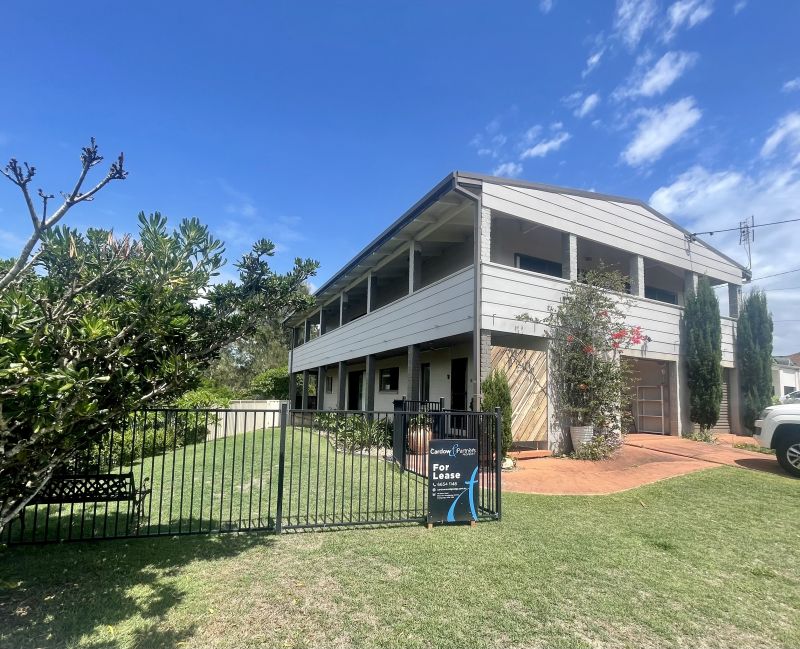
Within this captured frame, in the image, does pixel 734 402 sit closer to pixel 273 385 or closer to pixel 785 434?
pixel 785 434

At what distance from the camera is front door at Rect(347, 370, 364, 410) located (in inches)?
907

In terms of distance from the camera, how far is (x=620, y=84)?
10.3 m

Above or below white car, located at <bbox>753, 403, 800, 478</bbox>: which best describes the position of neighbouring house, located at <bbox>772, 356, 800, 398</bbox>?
above

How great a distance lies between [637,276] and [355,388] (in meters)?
15.0

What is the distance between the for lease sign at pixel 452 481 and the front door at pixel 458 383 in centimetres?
763

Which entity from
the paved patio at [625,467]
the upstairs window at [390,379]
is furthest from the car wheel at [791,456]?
the upstairs window at [390,379]

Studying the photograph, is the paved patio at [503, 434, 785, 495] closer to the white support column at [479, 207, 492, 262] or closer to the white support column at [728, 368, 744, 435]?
the white support column at [728, 368, 744, 435]

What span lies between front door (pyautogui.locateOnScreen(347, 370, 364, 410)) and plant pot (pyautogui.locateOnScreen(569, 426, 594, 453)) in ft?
43.7

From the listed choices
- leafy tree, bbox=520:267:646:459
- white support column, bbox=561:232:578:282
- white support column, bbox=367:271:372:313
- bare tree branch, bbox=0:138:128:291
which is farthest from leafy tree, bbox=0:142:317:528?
white support column, bbox=367:271:372:313

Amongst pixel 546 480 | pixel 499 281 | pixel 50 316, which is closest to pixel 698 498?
pixel 546 480

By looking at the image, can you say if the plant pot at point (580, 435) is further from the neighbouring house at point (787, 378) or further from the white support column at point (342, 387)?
the neighbouring house at point (787, 378)

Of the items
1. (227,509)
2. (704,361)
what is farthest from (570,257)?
(227,509)

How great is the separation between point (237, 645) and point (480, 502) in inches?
164

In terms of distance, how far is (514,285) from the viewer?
10430mm
